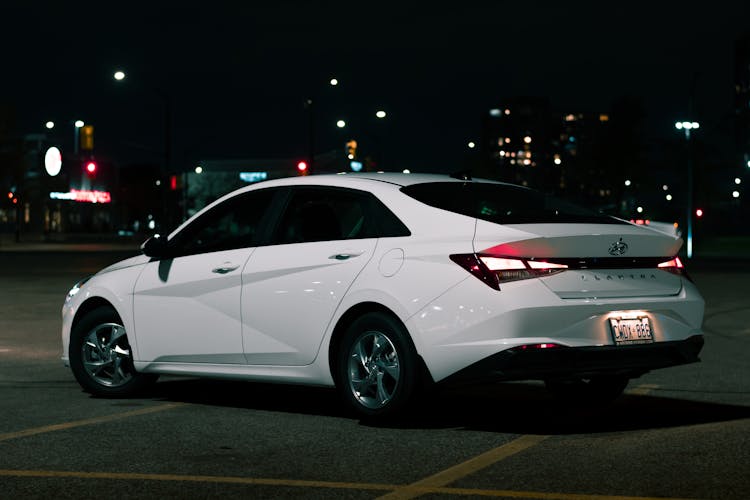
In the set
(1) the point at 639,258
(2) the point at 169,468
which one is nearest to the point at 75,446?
(2) the point at 169,468

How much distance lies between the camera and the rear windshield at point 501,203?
27.2ft

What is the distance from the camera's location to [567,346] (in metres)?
7.85

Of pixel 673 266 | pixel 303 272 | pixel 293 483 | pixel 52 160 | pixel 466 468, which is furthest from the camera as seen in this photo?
pixel 52 160

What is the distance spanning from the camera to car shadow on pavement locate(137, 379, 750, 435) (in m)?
8.45

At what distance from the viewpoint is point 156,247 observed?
9.65 m

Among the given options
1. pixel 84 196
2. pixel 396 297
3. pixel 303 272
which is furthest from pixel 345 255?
pixel 84 196

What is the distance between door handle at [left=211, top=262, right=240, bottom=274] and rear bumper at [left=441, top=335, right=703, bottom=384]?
1.99 m

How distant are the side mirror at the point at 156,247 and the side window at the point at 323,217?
3.39 ft

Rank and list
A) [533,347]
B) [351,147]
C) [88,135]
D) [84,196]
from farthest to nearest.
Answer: [84,196] < [351,147] < [88,135] < [533,347]

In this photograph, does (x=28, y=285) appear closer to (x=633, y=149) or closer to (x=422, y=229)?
(x=422, y=229)

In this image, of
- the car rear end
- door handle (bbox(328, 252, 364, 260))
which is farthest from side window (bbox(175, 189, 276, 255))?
the car rear end

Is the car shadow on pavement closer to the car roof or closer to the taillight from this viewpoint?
the taillight

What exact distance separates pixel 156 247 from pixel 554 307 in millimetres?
3301

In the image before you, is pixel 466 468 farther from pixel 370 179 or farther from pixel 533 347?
pixel 370 179
